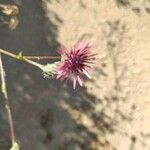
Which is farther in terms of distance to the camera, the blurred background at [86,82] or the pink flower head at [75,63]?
the blurred background at [86,82]

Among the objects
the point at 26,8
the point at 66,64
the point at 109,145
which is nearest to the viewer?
the point at 66,64

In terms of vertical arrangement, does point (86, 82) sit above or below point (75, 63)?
below

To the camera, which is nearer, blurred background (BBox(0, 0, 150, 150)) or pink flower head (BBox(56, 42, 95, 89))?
pink flower head (BBox(56, 42, 95, 89))

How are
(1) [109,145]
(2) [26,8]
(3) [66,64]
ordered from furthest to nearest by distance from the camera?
(1) [109,145], (2) [26,8], (3) [66,64]

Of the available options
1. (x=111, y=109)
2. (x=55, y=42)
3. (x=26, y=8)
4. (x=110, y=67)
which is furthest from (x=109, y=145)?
(x=26, y=8)

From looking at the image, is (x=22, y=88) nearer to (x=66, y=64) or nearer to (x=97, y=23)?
(x=97, y=23)
